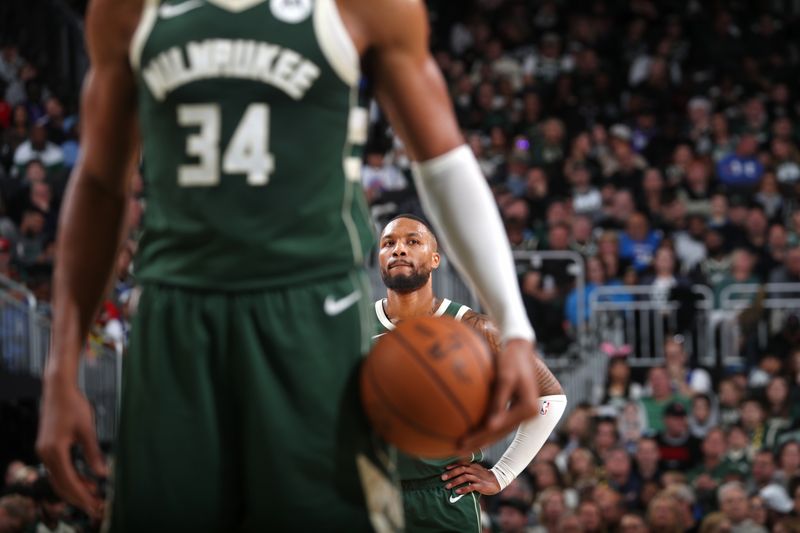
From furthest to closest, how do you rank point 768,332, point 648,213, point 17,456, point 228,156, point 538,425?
point 648,213
point 768,332
point 17,456
point 538,425
point 228,156

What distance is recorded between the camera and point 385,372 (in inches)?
93.4

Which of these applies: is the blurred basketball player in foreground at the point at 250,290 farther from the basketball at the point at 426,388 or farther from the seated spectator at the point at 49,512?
the seated spectator at the point at 49,512

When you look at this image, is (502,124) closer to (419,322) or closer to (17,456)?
(17,456)

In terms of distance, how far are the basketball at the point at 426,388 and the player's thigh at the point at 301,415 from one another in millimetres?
63

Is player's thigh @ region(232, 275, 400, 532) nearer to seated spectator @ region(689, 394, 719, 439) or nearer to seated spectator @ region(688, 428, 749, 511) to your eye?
seated spectator @ region(688, 428, 749, 511)

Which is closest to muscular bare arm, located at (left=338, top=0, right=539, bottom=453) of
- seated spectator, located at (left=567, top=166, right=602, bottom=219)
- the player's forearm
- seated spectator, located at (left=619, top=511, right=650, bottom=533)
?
the player's forearm

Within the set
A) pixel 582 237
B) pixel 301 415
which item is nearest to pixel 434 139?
pixel 301 415

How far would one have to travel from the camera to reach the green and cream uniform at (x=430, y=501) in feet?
16.9

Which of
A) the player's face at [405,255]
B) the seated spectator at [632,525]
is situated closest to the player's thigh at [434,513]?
the player's face at [405,255]

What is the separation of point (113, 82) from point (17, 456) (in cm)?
832

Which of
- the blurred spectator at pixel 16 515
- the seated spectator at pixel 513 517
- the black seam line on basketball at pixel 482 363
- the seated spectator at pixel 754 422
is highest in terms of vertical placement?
the black seam line on basketball at pixel 482 363

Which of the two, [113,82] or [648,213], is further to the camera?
[648,213]

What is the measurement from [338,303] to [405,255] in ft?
9.94

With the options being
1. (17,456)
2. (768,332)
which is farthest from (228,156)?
(768,332)
